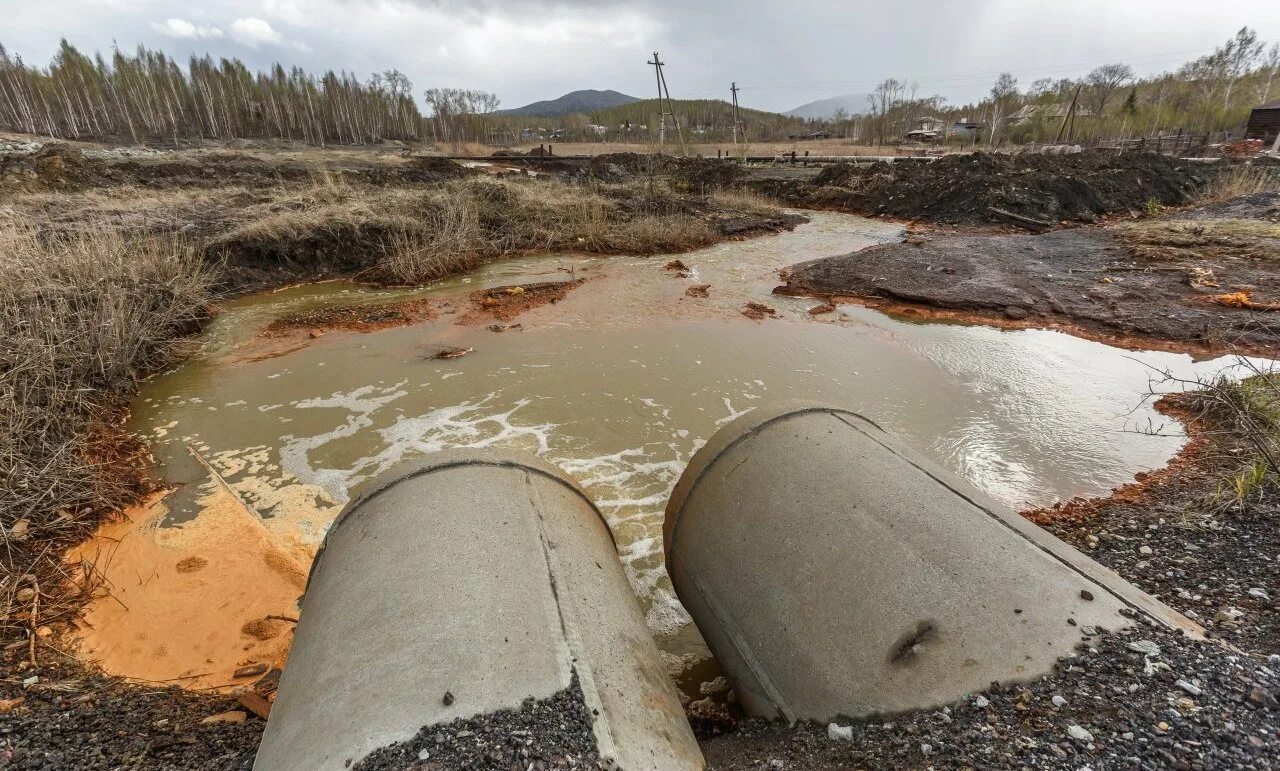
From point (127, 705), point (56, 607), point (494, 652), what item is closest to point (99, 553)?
point (56, 607)

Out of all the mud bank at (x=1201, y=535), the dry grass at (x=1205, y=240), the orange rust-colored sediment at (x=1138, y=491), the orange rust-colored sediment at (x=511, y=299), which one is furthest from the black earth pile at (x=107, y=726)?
the dry grass at (x=1205, y=240)

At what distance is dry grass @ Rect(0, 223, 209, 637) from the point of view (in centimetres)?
388

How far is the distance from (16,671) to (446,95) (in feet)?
229

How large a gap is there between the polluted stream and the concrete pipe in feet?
3.99

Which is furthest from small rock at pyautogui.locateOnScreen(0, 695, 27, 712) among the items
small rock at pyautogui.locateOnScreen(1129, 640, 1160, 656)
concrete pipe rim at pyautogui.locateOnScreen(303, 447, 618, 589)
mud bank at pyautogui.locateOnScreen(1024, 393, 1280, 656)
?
mud bank at pyautogui.locateOnScreen(1024, 393, 1280, 656)

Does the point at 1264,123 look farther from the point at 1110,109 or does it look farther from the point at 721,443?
the point at 721,443

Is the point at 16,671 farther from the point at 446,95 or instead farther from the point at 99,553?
the point at 446,95

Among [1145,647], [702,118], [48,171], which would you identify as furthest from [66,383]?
[702,118]

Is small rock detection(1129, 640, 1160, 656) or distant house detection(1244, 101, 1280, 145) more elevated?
distant house detection(1244, 101, 1280, 145)

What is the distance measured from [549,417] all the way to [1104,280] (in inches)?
436

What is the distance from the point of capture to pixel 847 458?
260 centimetres

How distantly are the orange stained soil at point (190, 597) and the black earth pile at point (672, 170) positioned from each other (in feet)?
71.6

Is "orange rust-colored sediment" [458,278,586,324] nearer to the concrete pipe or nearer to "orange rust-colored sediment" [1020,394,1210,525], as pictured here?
the concrete pipe

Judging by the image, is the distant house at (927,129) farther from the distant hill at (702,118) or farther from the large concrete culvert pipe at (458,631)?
the large concrete culvert pipe at (458,631)
